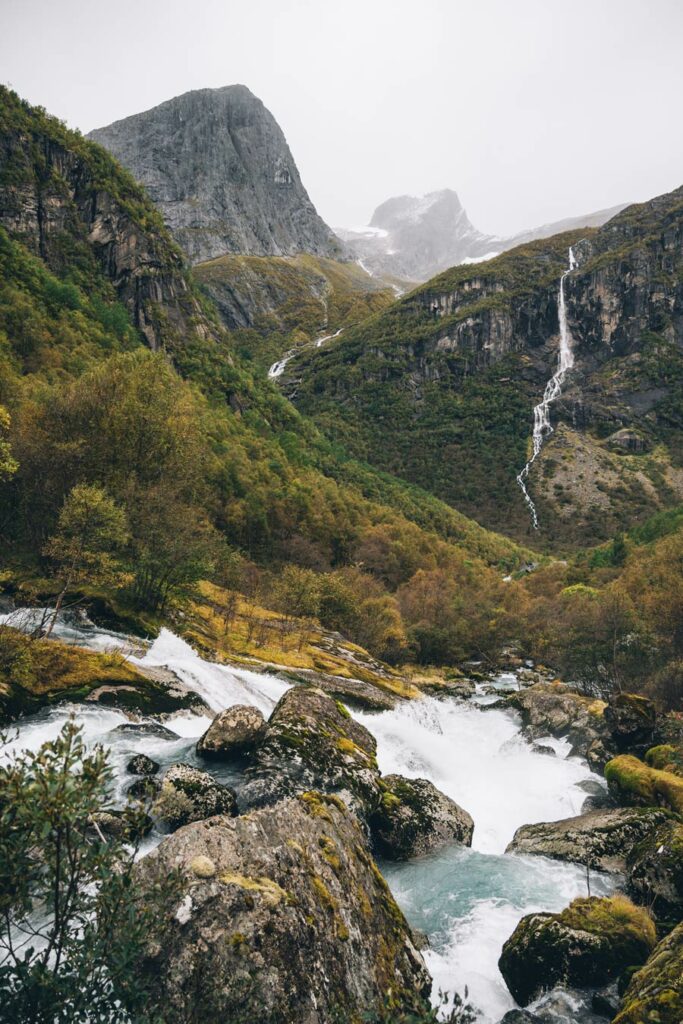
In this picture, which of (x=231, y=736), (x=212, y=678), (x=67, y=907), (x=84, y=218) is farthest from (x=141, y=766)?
(x=84, y=218)

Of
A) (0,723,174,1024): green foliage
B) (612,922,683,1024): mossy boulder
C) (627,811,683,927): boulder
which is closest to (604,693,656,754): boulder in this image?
(627,811,683,927): boulder

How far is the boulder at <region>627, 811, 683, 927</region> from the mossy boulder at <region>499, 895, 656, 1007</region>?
150 cm

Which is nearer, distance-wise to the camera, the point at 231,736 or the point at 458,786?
the point at 231,736

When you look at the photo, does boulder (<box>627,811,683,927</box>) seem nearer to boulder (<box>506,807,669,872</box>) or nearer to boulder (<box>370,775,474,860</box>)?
boulder (<box>506,807,669,872</box>)

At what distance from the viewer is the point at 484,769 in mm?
30484

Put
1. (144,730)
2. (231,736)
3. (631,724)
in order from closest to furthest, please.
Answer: (231,736) < (144,730) < (631,724)

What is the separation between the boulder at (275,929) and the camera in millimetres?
8008

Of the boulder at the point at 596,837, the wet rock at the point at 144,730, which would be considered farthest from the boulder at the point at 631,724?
the wet rock at the point at 144,730

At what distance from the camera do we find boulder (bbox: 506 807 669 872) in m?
18.4

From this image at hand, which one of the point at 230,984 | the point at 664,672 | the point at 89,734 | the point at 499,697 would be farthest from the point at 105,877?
the point at 499,697

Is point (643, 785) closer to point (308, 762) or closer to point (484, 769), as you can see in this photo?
point (484, 769)

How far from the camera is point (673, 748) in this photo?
26.8 metres

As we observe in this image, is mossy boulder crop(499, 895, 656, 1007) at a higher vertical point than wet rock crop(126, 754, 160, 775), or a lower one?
lower

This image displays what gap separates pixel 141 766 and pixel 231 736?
3.21 m
